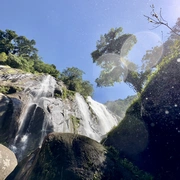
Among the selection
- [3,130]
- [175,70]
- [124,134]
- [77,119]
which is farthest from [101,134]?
[175,70]

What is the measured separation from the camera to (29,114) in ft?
55.7

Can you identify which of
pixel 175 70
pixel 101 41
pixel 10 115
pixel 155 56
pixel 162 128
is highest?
pixel 101 41

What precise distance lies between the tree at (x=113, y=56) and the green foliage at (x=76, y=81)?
3.10m

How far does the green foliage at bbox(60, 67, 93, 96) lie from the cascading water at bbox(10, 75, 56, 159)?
677 centimetres

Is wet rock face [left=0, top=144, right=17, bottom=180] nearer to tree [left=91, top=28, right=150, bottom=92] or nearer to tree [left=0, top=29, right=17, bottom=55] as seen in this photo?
tree [left=91, top=28, right=150, bottom=92]

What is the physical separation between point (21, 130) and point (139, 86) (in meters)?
15.0

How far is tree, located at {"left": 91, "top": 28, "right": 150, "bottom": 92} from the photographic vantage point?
28.5m

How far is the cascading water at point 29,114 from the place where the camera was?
14.7 m

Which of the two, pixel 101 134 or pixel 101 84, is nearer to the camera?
pixel 101 134

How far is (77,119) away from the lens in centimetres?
2009

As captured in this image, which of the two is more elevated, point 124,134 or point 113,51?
point 113,51

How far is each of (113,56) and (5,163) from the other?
78.9ft

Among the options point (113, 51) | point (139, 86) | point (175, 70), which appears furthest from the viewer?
point (113, 51)

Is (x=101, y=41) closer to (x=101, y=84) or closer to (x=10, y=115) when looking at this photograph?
(x=101, y=84)
